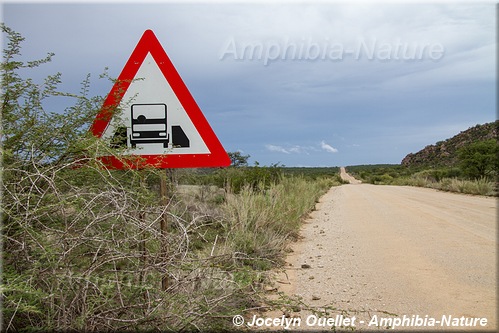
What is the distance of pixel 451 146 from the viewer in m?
72.1

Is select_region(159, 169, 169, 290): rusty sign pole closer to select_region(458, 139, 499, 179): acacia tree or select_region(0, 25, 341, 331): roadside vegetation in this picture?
select_region(0, 25, 341, 331): roadside vegetation

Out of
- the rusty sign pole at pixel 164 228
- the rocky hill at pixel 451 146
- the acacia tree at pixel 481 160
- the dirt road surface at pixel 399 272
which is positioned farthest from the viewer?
the rocky hill at pixel 451 146

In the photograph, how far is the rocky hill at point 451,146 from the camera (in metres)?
62.3

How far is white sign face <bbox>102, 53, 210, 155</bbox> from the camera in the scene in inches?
150

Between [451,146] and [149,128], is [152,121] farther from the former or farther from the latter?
[451,146]

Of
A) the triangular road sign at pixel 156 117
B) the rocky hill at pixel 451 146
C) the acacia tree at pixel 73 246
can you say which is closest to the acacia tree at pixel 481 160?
the rocky hill at pixel 451 146

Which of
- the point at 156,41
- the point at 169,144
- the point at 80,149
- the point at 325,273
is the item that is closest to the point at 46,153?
the point at 80,149

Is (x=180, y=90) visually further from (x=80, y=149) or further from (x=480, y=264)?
(x=480, y=264)

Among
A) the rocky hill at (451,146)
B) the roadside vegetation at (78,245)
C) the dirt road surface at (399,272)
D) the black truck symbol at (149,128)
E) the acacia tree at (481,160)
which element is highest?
the rocky hill at (451,146)

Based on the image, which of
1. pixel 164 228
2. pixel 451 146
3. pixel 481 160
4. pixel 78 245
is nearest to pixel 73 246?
pixel 78 245

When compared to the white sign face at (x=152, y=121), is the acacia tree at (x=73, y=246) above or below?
below

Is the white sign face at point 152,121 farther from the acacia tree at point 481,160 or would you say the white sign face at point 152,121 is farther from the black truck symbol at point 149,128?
the acacia tree at point 481,160

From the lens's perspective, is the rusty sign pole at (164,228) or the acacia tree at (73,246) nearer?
the acacia tree at (73,246)

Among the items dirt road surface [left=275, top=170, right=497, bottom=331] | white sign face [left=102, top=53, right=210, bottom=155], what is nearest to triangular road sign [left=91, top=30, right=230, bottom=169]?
white sign face [left=102, top=53, right=210, bottom=155]
